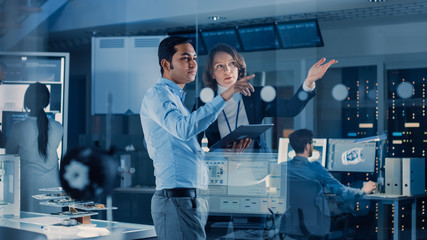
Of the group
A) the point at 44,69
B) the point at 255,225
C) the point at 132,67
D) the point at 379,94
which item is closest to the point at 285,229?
the point at 255,225

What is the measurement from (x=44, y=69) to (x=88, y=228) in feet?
5.36

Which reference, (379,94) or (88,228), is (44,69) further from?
(379,94)

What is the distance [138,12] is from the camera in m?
4.04

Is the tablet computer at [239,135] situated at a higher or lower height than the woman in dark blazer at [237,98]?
lower

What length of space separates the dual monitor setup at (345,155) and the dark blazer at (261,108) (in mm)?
1418

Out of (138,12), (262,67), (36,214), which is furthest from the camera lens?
(138,12)

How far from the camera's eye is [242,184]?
3133mm

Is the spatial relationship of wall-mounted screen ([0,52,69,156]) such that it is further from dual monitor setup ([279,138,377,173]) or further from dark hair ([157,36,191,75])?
dual monitor setup ([279,138,377,173])

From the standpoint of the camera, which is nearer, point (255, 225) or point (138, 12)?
point (255, 225)

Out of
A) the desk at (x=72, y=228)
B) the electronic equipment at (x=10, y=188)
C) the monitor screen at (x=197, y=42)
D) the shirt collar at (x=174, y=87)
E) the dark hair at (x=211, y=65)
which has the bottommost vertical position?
the desk at (x=72, y=228)

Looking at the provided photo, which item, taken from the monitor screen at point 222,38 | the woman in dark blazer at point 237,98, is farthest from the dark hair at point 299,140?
the monitor screen at point 222,38

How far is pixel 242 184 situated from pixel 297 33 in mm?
1775

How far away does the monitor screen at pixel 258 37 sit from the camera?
341 cm

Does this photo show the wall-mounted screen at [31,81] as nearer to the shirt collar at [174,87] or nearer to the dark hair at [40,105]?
the dark hair at [40,105]
